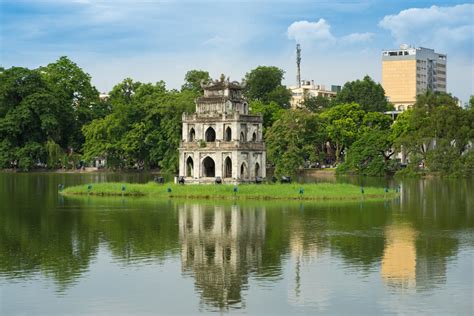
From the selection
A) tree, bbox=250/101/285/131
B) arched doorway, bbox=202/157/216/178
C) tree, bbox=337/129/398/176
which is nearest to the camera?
arched doorway, bbox=202/157/216/178

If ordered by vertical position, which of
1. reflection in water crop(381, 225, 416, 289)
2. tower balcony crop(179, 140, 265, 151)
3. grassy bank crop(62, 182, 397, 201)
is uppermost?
tower balcony crop(179, 140, 265, 151)

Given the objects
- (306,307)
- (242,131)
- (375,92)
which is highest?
(375,92)

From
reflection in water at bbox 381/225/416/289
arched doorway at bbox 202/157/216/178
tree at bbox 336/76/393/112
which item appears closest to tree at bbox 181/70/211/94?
tree at bbox 336/76/393/112

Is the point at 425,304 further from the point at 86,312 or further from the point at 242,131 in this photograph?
the point at 242,131

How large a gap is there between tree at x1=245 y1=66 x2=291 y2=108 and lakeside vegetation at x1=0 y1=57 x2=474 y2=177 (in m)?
13.6

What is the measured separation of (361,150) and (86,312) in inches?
3395

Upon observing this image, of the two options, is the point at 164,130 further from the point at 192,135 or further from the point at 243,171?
Result: the point at 243,171

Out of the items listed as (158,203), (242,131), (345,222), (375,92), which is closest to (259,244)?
(345,222)

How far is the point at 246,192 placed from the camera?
6338cm

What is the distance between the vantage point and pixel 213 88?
70.9 metres

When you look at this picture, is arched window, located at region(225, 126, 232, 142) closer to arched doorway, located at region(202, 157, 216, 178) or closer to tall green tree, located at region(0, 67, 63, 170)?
arched doorway, located at region(202, 157, 216, 178)

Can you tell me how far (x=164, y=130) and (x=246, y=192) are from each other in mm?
48684

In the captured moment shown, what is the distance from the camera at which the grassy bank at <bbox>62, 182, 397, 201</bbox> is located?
206 ft

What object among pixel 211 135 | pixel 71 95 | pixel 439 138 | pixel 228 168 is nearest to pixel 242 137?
pixel 228 168
